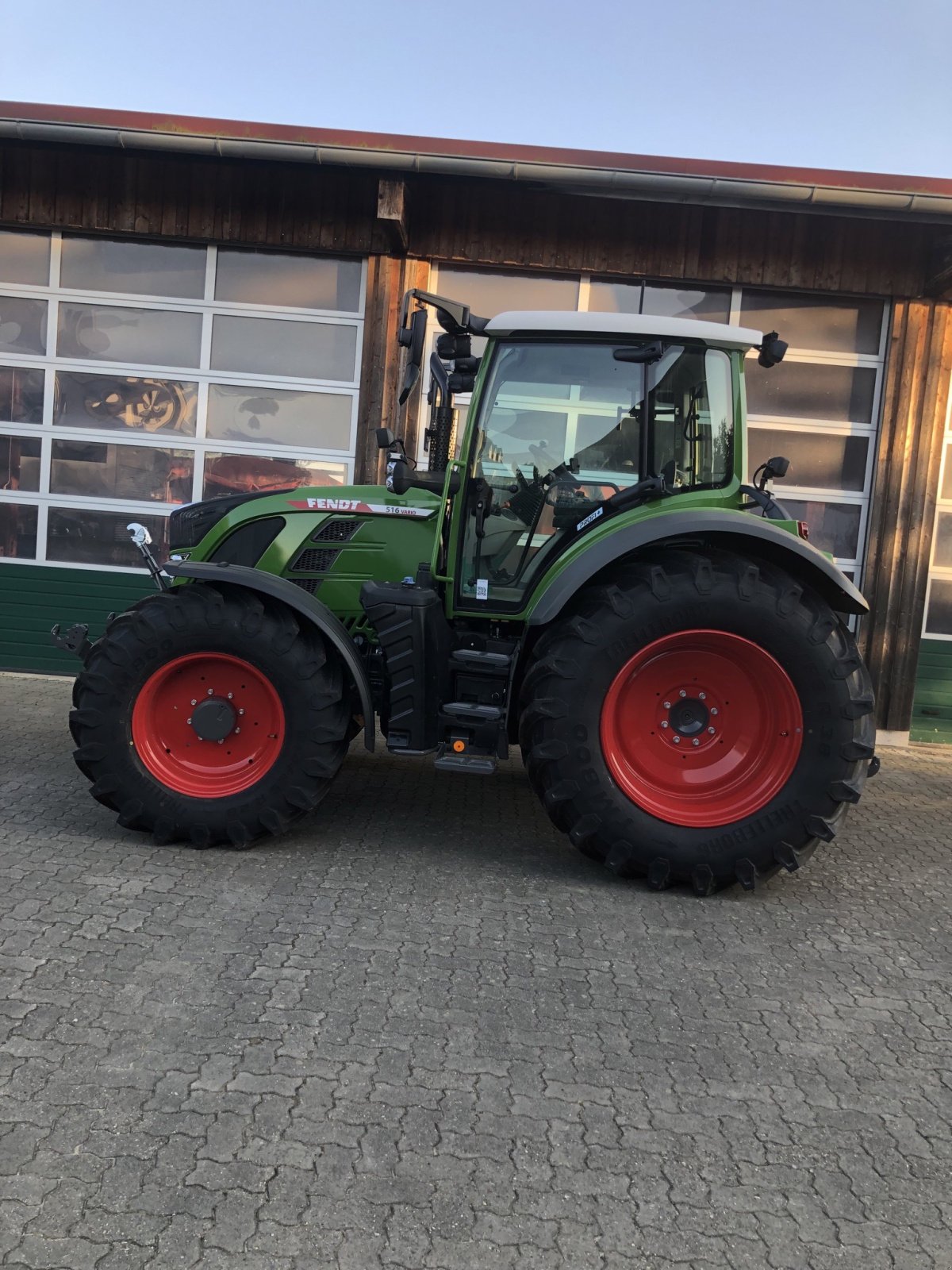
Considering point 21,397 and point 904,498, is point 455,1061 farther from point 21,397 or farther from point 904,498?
point 21,397

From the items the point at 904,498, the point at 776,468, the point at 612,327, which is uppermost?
the point at 612,327

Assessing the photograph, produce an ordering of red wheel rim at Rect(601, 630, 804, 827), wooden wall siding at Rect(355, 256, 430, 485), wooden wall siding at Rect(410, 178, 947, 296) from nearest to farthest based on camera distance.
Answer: red wheel rim at Rect(601, 630, 804, 827) → wooden wall siding at Rect(410, 178, 947, 296) → wooden wall siding at Rect(355, 256, 430, 485)

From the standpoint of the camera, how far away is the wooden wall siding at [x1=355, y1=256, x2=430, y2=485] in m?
7.00

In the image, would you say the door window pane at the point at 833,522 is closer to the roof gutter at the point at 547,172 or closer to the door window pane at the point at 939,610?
the door window pane at the point at 939,610

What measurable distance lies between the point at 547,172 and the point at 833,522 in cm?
337

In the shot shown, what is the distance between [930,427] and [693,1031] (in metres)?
5.75

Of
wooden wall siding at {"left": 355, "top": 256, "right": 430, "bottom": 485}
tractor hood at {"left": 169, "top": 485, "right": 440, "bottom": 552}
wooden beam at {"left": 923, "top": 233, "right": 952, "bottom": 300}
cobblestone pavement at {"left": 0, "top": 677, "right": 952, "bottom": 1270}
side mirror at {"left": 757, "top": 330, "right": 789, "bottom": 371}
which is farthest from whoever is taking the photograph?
wooden wall siding at {"left": 355, "top": 256, "right": 430, "bottom": 485}

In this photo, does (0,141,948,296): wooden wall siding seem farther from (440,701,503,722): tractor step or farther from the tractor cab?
(440,701,503,722): tractor step

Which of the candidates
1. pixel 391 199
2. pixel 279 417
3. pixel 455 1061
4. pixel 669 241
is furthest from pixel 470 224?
pixel 455 1061

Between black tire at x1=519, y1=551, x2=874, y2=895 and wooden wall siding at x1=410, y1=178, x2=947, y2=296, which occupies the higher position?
wooden wall siding at x1=410, y1=178, x2=947, y2=296

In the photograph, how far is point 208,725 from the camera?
3.89 m

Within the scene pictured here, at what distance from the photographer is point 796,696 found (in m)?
3.66

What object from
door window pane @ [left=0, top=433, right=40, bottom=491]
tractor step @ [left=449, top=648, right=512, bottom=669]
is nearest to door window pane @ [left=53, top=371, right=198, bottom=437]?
door window pane @ [left=0, top=433, right=40, bottom=491]

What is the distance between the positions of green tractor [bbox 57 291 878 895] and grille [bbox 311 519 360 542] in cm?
39
